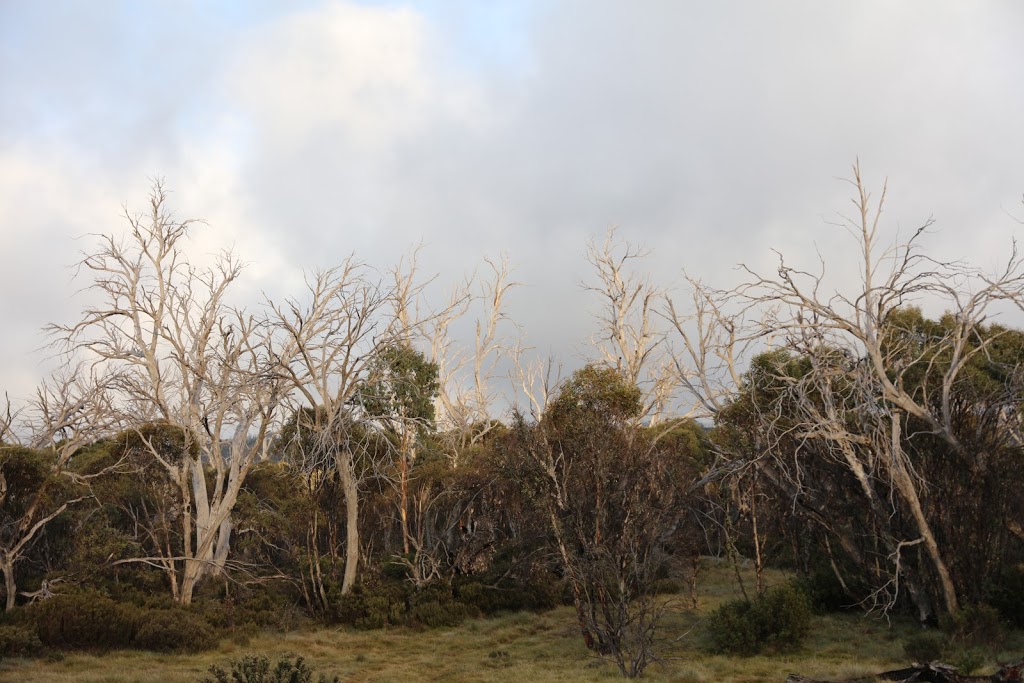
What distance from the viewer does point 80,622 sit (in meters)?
13.3

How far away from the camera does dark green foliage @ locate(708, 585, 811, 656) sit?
1265 centimetres

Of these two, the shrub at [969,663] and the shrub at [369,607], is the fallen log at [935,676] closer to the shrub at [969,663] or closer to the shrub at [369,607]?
the shrub at [969,663]

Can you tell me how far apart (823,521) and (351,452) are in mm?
11506

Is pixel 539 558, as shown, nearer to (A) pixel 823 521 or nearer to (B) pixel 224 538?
(A) pixel 823 521

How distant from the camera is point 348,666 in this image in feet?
42.8

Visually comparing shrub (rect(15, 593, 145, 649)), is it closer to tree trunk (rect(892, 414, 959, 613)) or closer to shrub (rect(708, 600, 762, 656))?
shrub (rect(708, 600, 762, 656))

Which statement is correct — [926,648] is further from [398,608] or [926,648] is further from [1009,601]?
[398,608]

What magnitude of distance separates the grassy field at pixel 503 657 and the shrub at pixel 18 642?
1.65 feet

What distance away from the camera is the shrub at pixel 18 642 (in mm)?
12164

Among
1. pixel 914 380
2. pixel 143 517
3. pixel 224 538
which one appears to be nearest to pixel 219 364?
pixel 224 538

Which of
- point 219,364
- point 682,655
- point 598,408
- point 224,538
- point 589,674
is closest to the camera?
point 589,674

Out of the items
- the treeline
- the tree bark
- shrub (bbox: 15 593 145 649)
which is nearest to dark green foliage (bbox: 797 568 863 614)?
the treeline

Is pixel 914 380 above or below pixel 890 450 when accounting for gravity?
above

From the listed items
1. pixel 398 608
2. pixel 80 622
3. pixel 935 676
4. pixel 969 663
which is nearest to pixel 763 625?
pixel 935 676
